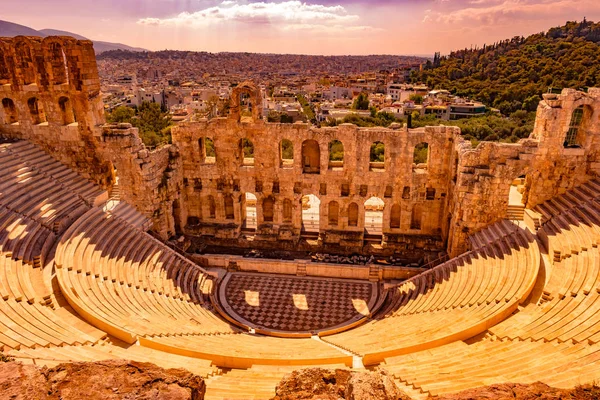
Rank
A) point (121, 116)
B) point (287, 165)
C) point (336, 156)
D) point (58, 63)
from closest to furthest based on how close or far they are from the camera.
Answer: point (58, 63) → point (287, 165) → point (336, 156) → point (121, 116)

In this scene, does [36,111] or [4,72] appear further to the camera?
[36,111]

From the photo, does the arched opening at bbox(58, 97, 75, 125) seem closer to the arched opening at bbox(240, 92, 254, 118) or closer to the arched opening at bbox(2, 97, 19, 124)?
the arched opening at bbox(2, 97, 19, 124)

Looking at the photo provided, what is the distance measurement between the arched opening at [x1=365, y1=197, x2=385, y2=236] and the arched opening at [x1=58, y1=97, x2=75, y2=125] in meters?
19.3

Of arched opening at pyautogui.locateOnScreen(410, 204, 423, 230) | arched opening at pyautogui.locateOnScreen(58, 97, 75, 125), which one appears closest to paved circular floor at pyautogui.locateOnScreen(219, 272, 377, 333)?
arched opening at pyautogui.locateOnScreen(410, 204, 423, 230)

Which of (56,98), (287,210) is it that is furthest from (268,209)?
(56,98)

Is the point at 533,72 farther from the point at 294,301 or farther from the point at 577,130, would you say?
the point at 294,301

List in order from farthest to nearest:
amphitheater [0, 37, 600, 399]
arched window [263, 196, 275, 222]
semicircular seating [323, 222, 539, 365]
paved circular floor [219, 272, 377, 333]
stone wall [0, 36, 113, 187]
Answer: arched window [263, 196, 275, 222], stone wall [0, 36, 113, 187], paved circular floor [219, 272, 377, 333], semicircular seating [323, 222, 539, 365], amphitheater [0, 37, 600, 399]

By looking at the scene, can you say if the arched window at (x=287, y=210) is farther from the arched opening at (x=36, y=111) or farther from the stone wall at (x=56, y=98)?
the arched opening at (x=36, y=111)

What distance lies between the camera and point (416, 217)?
1035 inches

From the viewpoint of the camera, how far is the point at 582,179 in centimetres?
2256

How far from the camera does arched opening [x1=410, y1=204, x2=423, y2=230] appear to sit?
25.9 m

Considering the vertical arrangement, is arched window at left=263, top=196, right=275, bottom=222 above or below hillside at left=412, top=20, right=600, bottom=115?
below

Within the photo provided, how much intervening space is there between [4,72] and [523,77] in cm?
7974

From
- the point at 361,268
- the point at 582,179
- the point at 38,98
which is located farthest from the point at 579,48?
the point at 38,98
